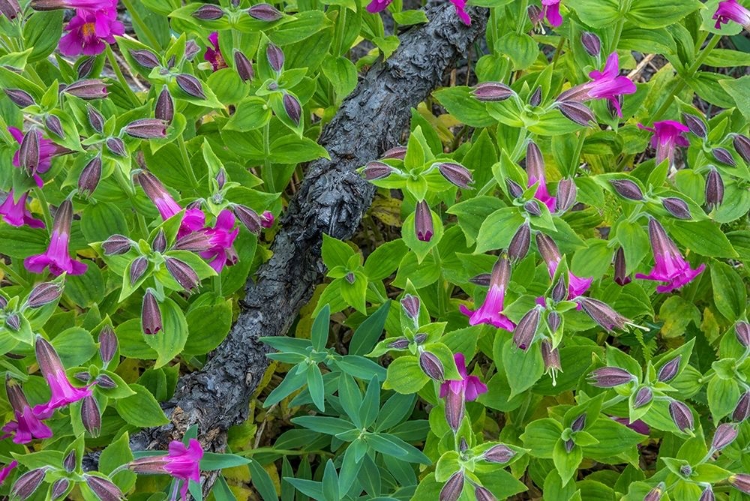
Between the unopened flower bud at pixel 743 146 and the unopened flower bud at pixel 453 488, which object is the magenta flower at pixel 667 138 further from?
the unopened flower bud at pixel 453 488

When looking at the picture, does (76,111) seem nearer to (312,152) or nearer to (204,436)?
(312,152)

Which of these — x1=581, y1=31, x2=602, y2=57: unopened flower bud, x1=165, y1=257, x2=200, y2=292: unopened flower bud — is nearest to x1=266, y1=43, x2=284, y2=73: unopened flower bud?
x1=165, y1=257, x2=200, y2=292: unopened flower bud

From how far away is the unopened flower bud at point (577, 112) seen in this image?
2.16m

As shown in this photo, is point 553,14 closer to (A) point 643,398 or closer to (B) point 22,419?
(A) point 643,398

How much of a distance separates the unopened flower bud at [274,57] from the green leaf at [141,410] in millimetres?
1131

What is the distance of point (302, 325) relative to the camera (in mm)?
3098

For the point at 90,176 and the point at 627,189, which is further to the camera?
the point at 627,189

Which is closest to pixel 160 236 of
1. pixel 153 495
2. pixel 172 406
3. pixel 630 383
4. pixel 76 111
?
pixel 76 111

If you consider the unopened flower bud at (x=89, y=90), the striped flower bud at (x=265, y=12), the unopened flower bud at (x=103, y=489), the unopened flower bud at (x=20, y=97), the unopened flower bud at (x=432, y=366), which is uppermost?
the striped flower bud at (x=265, y=12)

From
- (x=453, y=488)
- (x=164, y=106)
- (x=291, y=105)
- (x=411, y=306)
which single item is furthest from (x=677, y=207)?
(x=164, y=106)

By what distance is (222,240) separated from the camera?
89.0 inches

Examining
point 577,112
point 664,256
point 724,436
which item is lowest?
point 724,436

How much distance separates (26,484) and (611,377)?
A: 5.56ft

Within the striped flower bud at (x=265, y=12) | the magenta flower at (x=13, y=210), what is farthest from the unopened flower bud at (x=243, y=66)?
the magenta flower at (x=13, y=210)
